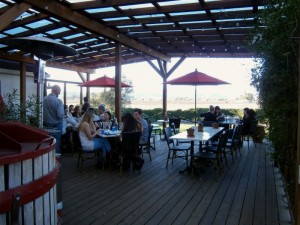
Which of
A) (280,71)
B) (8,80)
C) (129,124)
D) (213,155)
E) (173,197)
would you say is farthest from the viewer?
(8,80)

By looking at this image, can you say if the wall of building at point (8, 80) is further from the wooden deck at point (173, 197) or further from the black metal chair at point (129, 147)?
the black metal chair at point (129, 147)

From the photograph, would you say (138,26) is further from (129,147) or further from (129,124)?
(129,147)

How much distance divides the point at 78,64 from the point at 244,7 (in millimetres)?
9826

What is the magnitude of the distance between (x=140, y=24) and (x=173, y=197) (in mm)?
4792

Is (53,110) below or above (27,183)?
above

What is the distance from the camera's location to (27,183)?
1.79 metres

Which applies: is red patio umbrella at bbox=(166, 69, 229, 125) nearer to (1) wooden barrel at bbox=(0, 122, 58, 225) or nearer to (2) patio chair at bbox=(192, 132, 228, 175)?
Answer: (2) patio chair at bbox=(192, 132, 228, 175)

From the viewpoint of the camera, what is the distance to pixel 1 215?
5.46ft

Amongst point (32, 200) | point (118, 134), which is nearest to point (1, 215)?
point (32, 200)

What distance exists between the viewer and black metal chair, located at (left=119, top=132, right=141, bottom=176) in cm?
521

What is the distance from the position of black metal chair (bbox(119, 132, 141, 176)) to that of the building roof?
7.39ft

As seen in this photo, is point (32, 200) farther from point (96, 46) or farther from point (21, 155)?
point (96, 46)

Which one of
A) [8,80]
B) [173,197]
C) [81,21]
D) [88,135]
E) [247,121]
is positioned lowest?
[173,197]

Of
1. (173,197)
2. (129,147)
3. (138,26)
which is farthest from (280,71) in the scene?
(138,26)
